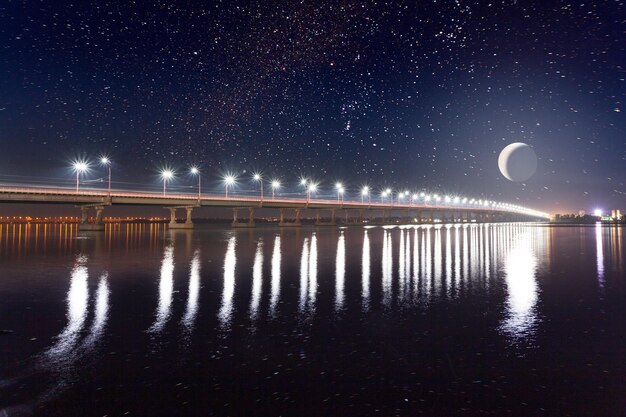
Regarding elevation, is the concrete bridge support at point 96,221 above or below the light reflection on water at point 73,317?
above

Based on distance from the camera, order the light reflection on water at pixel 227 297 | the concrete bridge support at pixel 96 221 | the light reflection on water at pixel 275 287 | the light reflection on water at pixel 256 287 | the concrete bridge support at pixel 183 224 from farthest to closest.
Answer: the concrete bridge support at pixel 183 224, the concrete bridge support at pixel 96 221, the light reflection on water at pixel 275 287, the light reflection on water at pixel 256 287, the light reflection on water at pixel 227 297

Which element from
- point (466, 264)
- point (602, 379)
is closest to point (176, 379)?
point (602, 379)

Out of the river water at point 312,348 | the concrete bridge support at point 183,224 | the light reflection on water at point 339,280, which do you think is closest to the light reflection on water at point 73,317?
the river water at point 312,348

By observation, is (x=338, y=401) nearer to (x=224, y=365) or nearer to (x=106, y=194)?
(x=224, y=365)

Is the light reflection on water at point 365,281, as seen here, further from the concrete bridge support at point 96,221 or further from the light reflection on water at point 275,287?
the concrete bridge support at point 96,221

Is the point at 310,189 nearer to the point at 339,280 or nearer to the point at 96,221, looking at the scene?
the point at 96,221

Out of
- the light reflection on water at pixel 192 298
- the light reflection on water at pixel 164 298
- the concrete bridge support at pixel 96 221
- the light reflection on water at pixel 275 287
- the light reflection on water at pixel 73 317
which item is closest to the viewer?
the light reflection on water at pixel 73 317

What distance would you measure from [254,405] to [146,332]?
13.9ft

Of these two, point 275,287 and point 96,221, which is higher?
point 96,221

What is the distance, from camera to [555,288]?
14.1 meters

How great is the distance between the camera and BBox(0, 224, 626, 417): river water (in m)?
5.35

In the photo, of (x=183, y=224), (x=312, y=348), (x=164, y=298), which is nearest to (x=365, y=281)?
(x=164, y=298)

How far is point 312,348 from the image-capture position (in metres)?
7.57

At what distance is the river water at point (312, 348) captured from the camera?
5.35 meters
